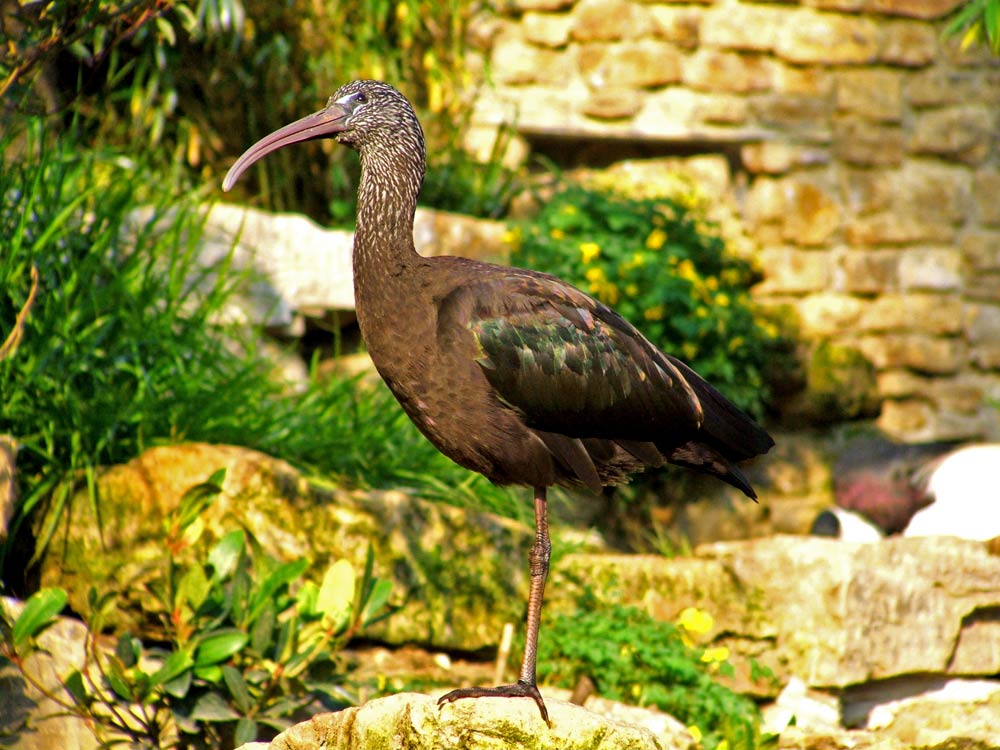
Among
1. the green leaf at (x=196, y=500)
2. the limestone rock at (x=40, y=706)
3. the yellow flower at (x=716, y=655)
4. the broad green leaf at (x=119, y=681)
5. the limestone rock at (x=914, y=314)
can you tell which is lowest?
the limestone rock at (x=40, y=706)

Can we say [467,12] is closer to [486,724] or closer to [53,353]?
[53,353]

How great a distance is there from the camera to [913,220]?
814 centimetres

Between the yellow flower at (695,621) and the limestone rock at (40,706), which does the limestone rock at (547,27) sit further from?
the limestone rock at (40,706)

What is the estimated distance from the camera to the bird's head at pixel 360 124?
3783mm

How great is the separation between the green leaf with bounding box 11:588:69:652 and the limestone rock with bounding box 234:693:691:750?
1167 mm

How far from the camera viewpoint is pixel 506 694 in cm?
336

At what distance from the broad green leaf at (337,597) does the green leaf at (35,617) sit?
869 mm

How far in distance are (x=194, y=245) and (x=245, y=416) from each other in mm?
944

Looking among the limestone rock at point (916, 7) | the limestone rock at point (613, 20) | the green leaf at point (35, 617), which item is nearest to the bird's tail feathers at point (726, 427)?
the green leaf at point (35, 617)

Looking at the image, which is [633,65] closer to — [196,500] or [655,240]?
[655,240]

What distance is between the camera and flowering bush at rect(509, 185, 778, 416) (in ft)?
23.0

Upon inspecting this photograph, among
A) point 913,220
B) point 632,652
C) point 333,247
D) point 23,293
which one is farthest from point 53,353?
point 913,220

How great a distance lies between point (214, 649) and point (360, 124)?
1.76m

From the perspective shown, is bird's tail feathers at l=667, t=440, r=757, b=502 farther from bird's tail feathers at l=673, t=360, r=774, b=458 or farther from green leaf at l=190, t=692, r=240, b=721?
green leaf at l=190, t=692, r=240, b=721
